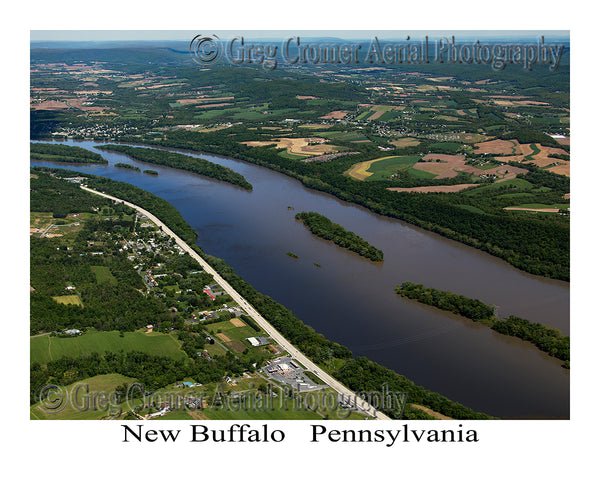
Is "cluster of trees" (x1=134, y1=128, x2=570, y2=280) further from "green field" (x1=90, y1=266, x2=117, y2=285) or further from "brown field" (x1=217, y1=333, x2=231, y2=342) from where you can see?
"green field" (x1=90, y1=266, x2=117, y2=285)

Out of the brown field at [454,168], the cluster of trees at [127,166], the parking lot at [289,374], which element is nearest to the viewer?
the parking lot at [289,374]

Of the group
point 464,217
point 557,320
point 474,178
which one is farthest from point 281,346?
point 474,178

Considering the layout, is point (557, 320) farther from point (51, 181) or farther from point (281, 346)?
point (51, 181)

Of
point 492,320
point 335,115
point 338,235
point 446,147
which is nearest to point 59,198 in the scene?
point 338,235

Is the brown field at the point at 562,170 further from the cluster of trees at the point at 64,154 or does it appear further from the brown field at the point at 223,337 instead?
the cluster of trees at the point at 64,154

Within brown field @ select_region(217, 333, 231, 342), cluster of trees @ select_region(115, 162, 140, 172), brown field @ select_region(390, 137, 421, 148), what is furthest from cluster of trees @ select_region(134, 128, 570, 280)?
brown field @ select_region(217, 333, 231, 342)

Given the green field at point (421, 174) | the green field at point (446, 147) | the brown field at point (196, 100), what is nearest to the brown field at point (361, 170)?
the green field at point (421, 174)
